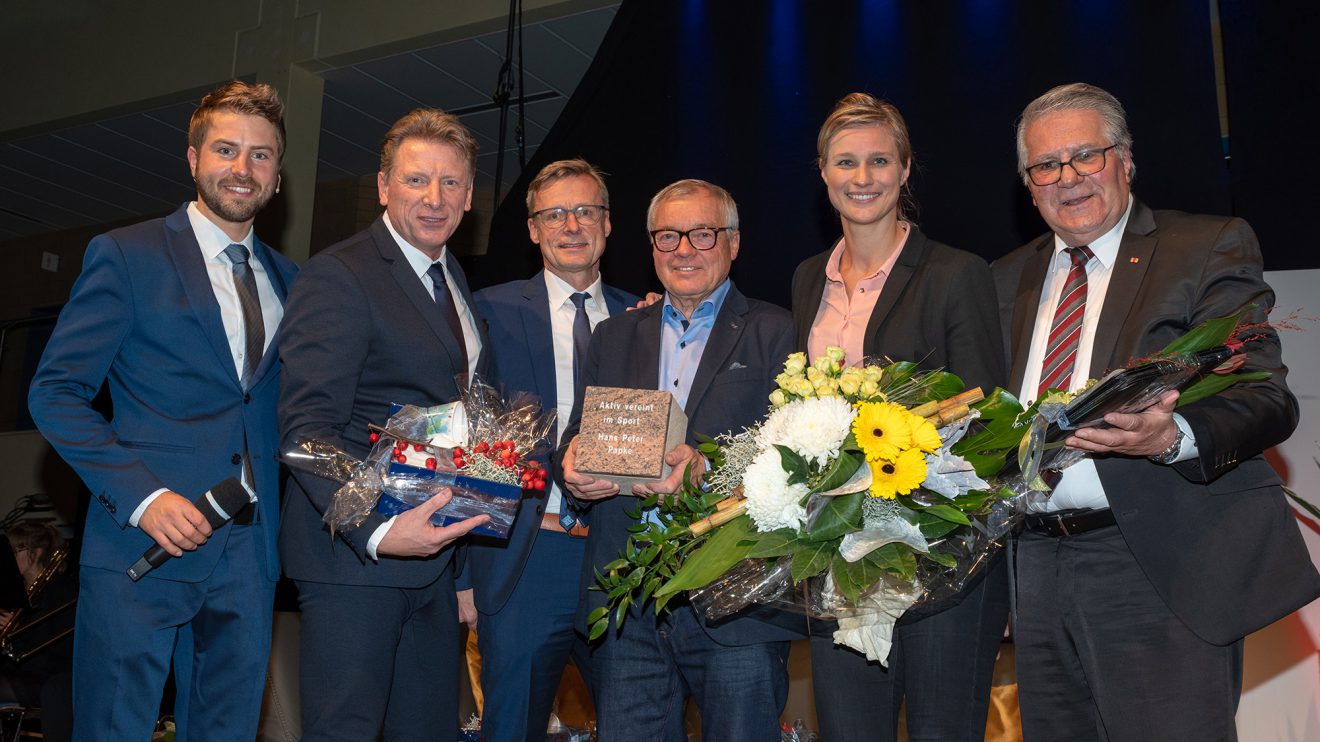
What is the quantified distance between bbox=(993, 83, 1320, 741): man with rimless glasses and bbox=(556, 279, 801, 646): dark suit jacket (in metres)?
0.58

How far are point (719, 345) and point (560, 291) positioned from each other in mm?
658

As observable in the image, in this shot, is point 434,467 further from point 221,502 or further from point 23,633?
point 23,633

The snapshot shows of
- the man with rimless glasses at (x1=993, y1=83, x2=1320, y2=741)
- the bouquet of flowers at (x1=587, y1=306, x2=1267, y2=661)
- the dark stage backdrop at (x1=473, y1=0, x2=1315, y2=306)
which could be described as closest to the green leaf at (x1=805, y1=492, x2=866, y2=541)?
the bouquet of flowers at (x1=587, y1=306, x2=1267, y2=661)

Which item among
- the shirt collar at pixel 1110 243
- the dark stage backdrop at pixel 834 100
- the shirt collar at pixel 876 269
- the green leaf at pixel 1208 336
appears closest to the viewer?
the green leaf at pixel 1208 336

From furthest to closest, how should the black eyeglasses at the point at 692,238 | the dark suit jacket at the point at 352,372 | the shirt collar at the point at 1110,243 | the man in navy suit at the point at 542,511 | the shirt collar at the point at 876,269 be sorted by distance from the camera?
the black eyeglasses at the point at 692,238, the man in navy suit at the point at 542,511, the shirt collar at the point at 876,269, the shirt collar at the point at 1110,243, the dark suit jacket at the point at 352,372

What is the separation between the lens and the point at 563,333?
120 inches

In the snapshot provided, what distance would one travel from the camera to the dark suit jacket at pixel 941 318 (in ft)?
7.69

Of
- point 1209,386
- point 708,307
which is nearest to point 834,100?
point 708,307

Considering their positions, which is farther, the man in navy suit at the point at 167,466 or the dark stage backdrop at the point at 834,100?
the dark stage backdrop at the point at 834,100

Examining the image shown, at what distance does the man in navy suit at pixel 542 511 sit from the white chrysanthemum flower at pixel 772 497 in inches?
28.7

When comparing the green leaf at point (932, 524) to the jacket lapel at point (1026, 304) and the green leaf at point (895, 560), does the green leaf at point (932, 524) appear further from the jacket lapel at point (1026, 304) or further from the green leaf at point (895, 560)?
the jacket lapel at point (1026, 304)

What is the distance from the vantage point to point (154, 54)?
25.0 feet

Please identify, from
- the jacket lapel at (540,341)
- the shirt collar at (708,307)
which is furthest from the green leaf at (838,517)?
the jacket lapel at (540,341)

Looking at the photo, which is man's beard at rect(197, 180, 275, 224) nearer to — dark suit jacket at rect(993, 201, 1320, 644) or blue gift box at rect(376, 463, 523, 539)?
blue gift box at rect(376, 463, 523, 539)
